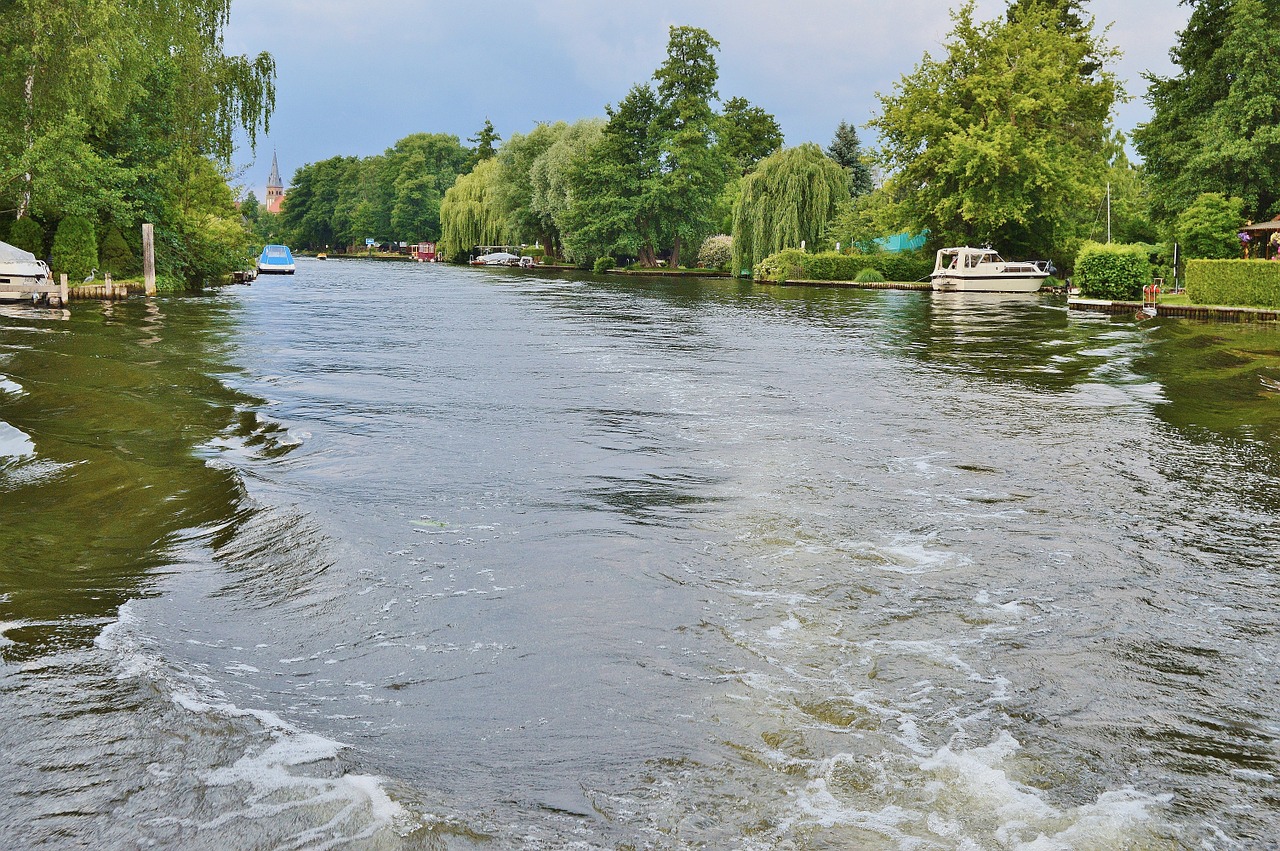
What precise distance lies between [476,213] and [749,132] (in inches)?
1041

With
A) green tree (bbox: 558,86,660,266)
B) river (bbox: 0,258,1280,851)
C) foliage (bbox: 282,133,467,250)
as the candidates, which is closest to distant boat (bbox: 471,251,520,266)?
green tree (bbox: 558,86,660,266)

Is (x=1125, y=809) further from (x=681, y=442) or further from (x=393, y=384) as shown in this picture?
(x=393, y=384)

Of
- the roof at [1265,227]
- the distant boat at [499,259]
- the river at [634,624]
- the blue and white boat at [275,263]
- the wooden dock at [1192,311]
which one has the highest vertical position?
the distant boat at [499,259]

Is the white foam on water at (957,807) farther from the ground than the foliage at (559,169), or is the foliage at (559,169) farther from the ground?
the foliage at (559,169)

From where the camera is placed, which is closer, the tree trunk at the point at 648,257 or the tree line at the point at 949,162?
the tree line at the point at 949,162

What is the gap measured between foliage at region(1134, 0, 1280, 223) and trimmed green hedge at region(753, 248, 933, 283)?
17088 mm

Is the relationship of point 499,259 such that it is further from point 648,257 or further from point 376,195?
point 376,195

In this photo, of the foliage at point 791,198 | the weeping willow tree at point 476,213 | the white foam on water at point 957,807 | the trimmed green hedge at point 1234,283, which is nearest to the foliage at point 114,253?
the foliage at point 791,198

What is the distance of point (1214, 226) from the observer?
40844 mm

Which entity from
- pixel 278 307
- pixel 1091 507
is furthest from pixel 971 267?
pixel 1091 507

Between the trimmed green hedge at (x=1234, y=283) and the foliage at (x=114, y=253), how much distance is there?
1502 inches

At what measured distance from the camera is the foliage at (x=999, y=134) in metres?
55.1

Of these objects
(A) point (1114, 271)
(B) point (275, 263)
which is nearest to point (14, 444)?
(A) point (1114, 271)

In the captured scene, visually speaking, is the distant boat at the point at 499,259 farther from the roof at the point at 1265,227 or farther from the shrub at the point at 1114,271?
the roof at the point at 1265,227
